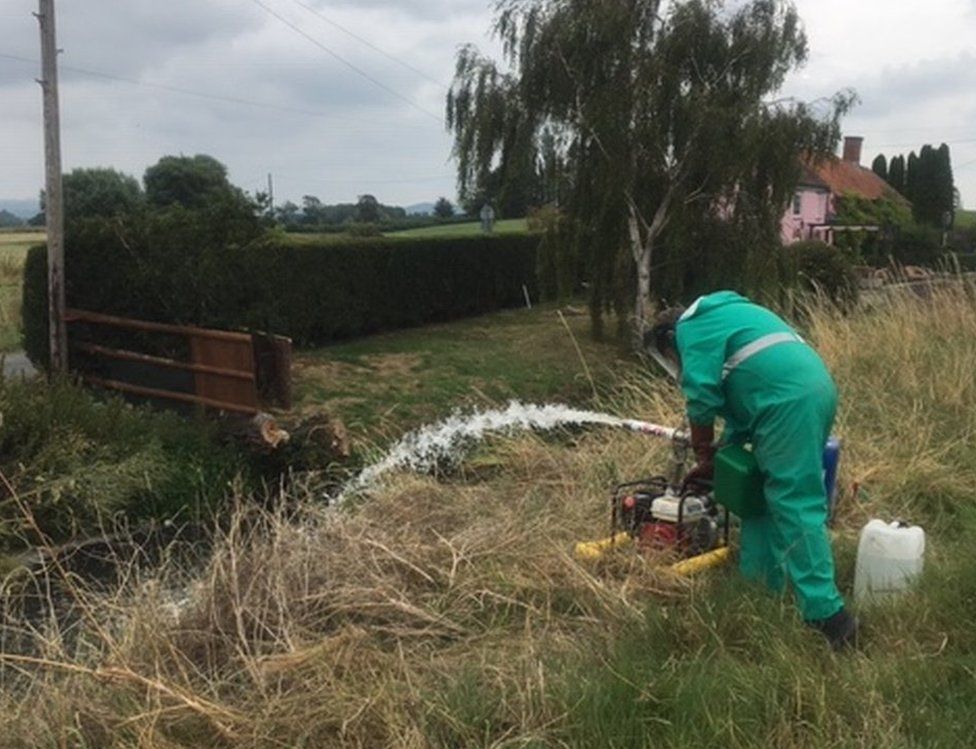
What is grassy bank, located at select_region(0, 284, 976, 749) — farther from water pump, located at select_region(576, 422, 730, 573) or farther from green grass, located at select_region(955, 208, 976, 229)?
green grass, located at select_region(955, 208, 976, 229)

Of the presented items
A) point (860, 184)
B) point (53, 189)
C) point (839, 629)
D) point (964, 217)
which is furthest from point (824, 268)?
point (964, 217)

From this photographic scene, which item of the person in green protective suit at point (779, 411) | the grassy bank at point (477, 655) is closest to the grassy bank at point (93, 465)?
the grassy bank at point (477, 655)

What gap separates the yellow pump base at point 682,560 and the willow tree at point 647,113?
10733mm

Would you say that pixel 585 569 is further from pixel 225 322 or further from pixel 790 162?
pixel 790 162

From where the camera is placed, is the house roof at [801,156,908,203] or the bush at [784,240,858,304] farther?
the house roof at [801,156,908,203]

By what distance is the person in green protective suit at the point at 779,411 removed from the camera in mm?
4066

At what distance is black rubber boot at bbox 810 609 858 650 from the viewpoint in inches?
152

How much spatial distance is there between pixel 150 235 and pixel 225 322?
116 cm

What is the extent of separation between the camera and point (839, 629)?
155 inches

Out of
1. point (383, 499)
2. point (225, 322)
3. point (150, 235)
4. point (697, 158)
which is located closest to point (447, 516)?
point (383, 499)

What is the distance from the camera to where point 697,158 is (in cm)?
1592

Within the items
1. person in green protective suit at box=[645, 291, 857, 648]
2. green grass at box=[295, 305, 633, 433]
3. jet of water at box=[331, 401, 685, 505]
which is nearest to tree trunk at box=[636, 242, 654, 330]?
green grass at box=[295, 305, 633, 433]

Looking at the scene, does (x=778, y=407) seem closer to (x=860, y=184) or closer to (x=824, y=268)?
(x=824, y=268)

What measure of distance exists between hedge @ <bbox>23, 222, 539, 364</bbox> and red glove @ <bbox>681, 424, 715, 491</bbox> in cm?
627
